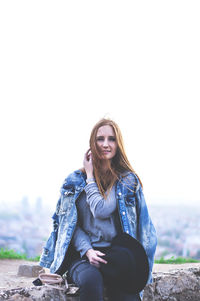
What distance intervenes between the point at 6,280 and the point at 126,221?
10.8 feet

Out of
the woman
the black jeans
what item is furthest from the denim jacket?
the black jeans

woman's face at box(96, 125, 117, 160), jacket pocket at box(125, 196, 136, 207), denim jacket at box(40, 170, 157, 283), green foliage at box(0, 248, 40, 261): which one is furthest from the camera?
green foliage at box(0, 248, 40, 261)

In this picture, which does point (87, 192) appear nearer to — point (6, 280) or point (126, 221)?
point (126, 221)

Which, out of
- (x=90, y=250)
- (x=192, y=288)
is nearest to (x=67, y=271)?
(x=90, y=250)

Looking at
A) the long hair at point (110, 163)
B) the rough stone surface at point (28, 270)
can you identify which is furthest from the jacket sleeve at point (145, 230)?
the rough stone surface at point (28, 270)

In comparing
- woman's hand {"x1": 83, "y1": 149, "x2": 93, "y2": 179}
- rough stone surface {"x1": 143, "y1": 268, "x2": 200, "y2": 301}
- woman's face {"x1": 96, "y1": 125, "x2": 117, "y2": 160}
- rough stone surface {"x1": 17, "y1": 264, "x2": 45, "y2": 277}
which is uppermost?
woman's face {"x1": 96, "y1": 125, "x2": 117, "y2": 160}

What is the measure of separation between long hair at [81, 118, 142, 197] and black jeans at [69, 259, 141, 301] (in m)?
0.64

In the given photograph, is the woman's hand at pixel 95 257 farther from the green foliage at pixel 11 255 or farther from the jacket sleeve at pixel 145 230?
the green foliage at pixel 11 255

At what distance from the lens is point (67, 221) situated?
3.06 m

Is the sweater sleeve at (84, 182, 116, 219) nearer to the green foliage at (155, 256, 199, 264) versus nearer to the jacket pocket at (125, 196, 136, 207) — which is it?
the jacket pocket at (125, 196, 136, 207)

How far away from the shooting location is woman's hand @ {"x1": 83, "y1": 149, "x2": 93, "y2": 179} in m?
3.16

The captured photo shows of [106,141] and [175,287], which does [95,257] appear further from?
[175,287]

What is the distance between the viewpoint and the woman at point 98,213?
293 centimetres

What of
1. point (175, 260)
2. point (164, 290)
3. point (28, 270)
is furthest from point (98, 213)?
point (175, 260)
